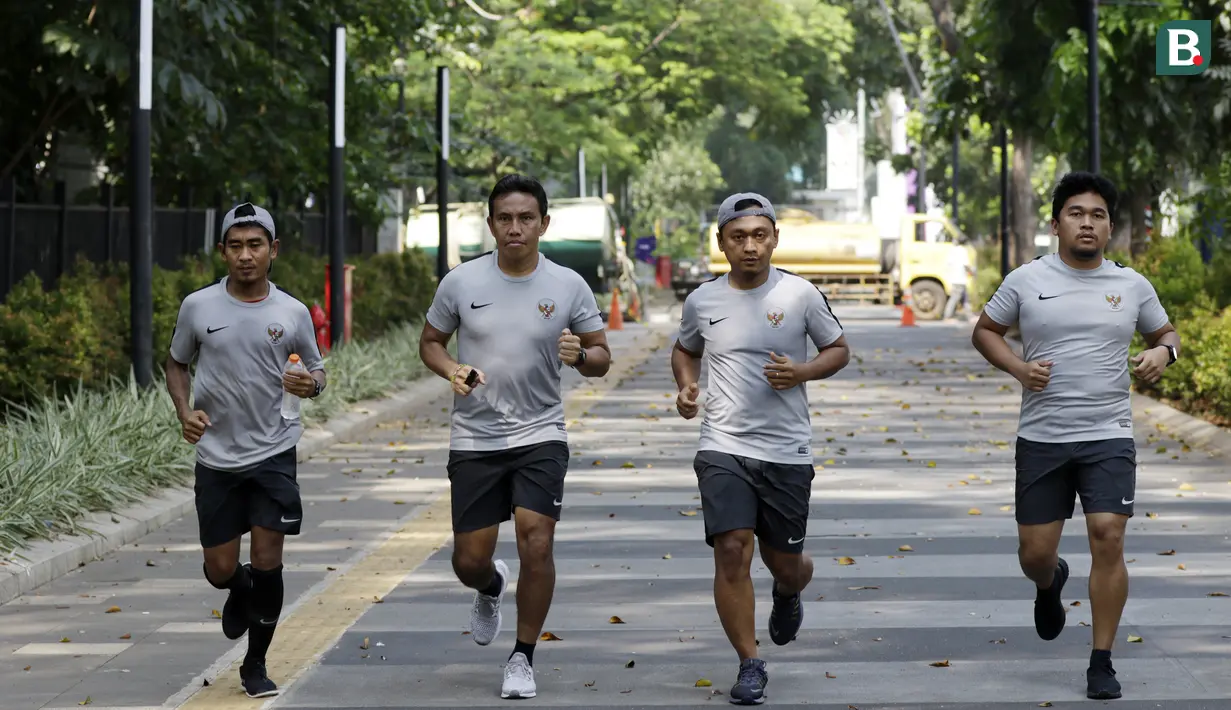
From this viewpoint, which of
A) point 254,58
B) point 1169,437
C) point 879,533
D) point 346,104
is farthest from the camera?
point 346,104

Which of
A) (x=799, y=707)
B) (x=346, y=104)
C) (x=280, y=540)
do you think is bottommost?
(x=799, y=707)

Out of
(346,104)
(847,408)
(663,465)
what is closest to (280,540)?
(663,465)

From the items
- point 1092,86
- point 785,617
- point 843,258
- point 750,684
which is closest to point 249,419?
point 750,684

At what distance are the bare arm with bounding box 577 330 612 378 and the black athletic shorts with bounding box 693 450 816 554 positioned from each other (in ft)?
1.45

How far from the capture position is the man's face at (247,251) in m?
7.33

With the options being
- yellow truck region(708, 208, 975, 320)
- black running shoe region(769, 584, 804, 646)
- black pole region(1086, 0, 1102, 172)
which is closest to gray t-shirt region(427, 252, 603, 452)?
black running shoe region(769, 584, 804, 646)

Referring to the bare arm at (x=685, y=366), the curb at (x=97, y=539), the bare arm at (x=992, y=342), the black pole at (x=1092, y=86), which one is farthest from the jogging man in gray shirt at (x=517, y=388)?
the black pole at (x=1092, y=86)

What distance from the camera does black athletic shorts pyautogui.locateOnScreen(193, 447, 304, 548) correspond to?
289 inches

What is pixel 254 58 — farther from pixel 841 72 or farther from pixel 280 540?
pixel 841 72

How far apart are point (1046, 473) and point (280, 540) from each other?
8.49 feet

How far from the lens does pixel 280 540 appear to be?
7457 mm

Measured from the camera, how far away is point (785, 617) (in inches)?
303

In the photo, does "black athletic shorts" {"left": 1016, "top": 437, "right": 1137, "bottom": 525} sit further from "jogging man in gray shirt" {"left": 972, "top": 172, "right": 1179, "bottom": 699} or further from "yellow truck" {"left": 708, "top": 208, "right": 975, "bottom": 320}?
"yellow truck" {"left": 708, "top": 208, "right": 975, "bottom": 320}

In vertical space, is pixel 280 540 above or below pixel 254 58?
below
